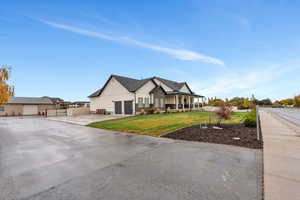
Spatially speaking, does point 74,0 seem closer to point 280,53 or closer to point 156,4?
point 156,4

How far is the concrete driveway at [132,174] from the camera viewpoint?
2.36m

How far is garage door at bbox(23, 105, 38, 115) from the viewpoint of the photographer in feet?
98.8

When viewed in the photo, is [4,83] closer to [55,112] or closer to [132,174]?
[132,174]

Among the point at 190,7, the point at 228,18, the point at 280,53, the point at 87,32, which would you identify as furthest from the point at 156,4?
the point at 280,53

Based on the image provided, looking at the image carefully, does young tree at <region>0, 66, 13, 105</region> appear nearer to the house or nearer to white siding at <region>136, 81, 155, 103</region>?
the house

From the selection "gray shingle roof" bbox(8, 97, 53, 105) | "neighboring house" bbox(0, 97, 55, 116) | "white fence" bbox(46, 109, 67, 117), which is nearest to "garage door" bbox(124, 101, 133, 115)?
"white fence" bbox(46, 109, 67, 117)

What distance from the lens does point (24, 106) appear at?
30.0m

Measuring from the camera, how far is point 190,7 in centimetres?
1361

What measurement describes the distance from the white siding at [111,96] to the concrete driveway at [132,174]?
15319 millimetres

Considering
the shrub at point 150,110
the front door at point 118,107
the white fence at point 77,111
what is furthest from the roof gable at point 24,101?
the shrub at point 150,110

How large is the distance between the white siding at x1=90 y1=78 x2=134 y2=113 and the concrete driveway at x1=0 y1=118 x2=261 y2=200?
15319 mm

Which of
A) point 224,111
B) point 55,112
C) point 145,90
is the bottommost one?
point 55,112

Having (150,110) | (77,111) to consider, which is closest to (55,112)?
(77,111)

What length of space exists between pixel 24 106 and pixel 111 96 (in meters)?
24.0
